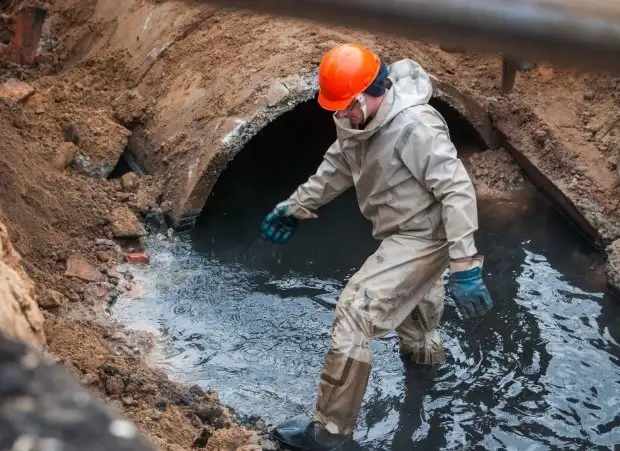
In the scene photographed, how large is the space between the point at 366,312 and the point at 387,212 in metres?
0.60

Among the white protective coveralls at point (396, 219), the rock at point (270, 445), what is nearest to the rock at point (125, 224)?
the white protective coveralls at point (396, 219)

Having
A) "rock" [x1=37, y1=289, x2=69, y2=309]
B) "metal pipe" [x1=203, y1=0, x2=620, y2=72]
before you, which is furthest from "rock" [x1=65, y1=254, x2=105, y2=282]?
"metal pipe" [x1=203, y1=0, x2=620, y2=72]

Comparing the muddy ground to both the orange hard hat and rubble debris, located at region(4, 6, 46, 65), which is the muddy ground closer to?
rubble debris, located at region(4, 6, 46, 65)

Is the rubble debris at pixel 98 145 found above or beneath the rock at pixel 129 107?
beneath

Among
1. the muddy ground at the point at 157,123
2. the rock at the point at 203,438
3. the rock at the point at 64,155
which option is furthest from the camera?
the rock at the point at 64,155

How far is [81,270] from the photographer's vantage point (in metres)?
6.58

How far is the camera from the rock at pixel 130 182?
777 centimetres

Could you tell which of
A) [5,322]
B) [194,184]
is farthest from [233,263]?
[5,322]

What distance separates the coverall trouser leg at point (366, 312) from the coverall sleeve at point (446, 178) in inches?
14.2

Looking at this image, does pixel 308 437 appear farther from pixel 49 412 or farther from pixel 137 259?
pixel 49 412

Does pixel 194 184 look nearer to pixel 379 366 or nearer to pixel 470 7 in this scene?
pixel 379 366

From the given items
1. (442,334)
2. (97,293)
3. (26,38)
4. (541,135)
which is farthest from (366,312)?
(26,38)

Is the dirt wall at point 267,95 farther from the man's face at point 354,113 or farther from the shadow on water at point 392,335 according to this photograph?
the man's face at point 354,113

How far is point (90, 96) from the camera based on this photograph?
853 centimetres
